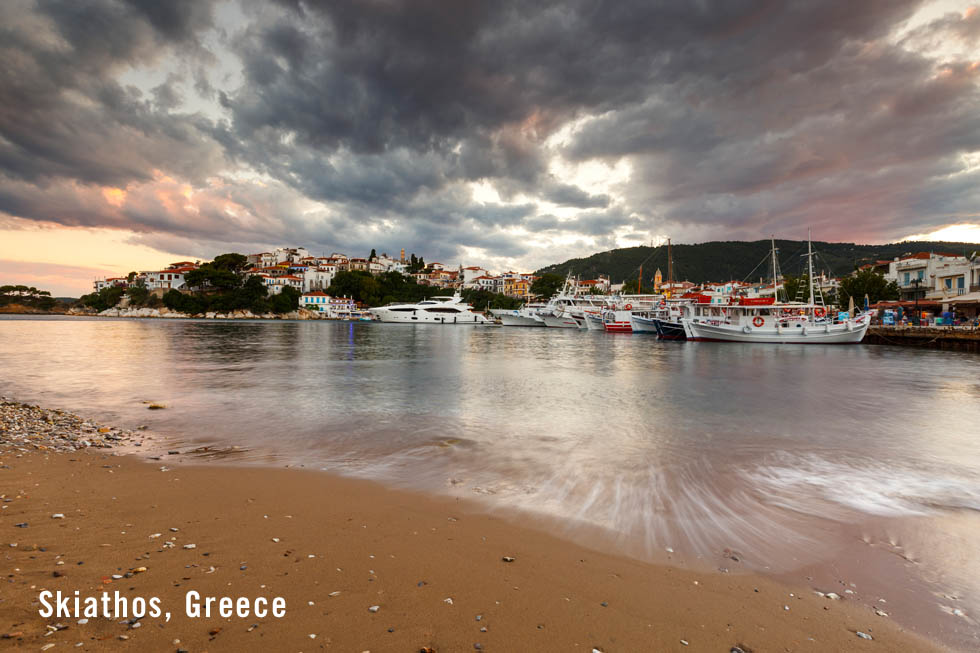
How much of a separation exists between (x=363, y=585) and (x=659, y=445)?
21.8 ft

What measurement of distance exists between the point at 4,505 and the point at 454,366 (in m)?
17.5

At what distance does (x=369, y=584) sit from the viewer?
10.0 ft

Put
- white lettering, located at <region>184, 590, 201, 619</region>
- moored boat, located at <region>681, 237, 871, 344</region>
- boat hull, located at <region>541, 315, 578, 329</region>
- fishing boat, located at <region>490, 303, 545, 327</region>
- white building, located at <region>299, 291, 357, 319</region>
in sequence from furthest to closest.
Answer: white building, located at <region>299, 291, 357, 319</region> < fishing boat, located at <region>490, 303, 545, 327</region> < boat hull, located at <region>541, 315, 578, 329</region> < moored boat, located at <region>681, 237, 871, 344</region> < white lettering, located at <region>184, 590, 201, 619</region>

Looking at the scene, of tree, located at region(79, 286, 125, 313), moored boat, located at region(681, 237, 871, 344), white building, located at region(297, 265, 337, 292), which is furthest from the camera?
white building, located at region(297, 265, 337, 292)

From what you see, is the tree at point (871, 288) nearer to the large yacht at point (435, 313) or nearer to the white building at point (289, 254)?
the large yacht at point (435, 313)

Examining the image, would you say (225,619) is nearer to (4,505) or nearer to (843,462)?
(4,505)

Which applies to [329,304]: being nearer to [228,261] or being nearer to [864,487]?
[228,261]

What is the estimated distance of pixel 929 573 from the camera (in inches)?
150

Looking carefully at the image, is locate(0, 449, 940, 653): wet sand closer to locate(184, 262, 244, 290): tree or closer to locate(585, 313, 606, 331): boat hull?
locate(585, 313, 606, 331): boat hull

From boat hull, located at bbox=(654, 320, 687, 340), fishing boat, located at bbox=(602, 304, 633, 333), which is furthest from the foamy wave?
fishing boat, located at bbox=(602, 304, 633, 333)

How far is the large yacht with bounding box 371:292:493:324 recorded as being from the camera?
90938 millimetres

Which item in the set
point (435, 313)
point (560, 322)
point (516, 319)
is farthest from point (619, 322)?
point (435, 313)

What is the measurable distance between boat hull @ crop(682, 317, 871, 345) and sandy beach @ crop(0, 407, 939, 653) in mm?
43439

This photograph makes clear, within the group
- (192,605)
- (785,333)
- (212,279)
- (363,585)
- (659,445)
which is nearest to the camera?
(192,605)
